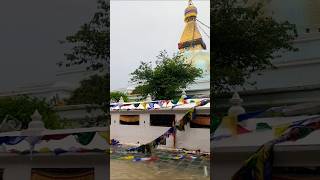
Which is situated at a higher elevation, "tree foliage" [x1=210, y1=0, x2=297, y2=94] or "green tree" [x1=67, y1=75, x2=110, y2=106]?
"tree foliage" [x1=210, y1=0, x2=297, y2=94]

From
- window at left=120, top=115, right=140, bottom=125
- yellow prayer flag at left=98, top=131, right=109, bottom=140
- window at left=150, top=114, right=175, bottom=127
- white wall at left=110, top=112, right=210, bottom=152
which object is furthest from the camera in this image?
window at left=120, top=115, right=140, bottom=125

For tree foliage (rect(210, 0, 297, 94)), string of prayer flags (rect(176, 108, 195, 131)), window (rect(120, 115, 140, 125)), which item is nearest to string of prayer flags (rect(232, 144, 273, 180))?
tree foliage (rect(210, 0, 297, 94))

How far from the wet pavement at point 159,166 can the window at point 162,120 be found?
0.82 metres

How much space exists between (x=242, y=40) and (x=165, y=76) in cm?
638

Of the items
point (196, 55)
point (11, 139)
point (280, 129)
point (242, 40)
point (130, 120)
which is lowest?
point (130, 120)

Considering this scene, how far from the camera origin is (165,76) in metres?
8.95

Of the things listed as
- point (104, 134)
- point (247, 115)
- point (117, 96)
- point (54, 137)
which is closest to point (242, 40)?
point (247, 115)

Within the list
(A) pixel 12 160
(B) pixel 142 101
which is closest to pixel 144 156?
(B) pixel 142 101

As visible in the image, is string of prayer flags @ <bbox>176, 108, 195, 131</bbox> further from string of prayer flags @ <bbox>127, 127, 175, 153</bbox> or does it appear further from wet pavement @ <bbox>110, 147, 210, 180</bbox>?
wet pavement @ <bbox>110, 147, 210, 180</bbox>

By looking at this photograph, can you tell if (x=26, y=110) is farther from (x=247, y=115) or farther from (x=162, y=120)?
(x=162, y=120)

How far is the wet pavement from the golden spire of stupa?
2.14m

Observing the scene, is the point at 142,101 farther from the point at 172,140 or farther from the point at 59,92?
the point at 59,92

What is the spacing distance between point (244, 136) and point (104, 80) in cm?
103

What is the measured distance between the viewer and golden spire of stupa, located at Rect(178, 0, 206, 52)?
6844 mm
